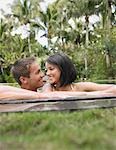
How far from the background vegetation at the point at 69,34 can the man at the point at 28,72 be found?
29.3 meters

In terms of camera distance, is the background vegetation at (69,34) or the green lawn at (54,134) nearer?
the green lawn at (54,134)

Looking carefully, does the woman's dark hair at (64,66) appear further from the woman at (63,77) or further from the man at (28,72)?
the man at (28,72)

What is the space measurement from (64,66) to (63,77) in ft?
0.45

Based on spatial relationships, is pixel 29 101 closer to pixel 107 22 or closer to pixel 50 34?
pixel 107 22

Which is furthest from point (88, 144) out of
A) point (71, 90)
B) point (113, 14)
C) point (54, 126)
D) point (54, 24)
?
point (54, 24)

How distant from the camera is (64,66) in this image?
457 cm

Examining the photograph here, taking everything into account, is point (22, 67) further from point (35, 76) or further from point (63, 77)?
point (63, 77)

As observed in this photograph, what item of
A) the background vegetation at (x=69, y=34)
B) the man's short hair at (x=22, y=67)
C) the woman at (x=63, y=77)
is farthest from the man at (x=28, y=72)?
the background vegetation at (x=69, y=34)

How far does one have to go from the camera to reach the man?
4.67 m

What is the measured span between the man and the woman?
12 cm

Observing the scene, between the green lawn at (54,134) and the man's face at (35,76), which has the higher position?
the man's face at (35,76)

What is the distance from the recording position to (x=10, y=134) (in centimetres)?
247

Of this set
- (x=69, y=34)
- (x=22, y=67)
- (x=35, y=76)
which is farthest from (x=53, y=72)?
(x=69, y=34)

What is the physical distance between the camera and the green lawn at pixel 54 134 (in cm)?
184
